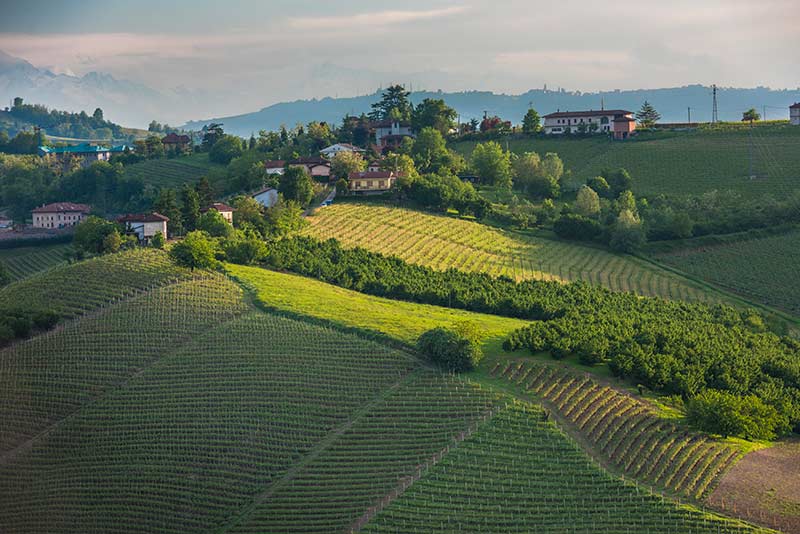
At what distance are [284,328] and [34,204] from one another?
57.1m

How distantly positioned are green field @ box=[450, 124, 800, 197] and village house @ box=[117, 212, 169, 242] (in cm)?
4084

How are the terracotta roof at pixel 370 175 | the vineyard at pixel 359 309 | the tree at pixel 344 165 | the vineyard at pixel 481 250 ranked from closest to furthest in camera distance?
1. the vineyard at pixel 359 309
2. the vineyard at pixel 481 250
3. the terracotta roof at pixel 370 175
4. the tree at pixel 344 165

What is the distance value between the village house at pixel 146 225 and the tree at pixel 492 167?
3415cm

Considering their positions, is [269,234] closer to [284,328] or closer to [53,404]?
[284,328]

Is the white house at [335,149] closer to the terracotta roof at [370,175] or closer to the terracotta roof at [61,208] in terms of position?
the terracotta roof at [370,175]

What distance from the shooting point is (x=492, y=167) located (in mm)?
91188

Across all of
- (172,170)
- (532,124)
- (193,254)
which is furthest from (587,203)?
(172,170)

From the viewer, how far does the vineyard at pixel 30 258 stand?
7156 cm

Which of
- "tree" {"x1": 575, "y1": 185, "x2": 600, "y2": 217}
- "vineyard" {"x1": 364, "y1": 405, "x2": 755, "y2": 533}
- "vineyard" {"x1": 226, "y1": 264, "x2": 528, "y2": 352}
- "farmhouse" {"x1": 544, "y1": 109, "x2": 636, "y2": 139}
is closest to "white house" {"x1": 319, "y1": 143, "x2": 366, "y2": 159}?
"tree" {"x1": 575, "y1": 185, "x2": 600, "y2": 217}

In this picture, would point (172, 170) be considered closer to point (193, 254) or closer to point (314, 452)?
point (193, 254)

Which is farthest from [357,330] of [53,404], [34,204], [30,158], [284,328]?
[30,158]

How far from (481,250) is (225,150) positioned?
45606mm

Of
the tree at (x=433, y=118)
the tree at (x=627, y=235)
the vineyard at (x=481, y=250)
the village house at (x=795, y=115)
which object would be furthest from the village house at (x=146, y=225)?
the village house at (x=795, y=115)

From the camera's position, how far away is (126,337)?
47.4m
